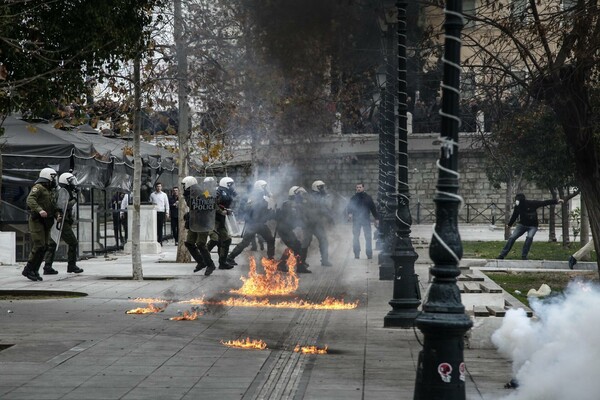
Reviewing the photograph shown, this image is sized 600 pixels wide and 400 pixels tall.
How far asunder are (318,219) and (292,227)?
3.63 feet

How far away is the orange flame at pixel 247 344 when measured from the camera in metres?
10.4

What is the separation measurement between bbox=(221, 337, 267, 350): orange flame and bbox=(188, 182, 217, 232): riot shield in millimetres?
8532

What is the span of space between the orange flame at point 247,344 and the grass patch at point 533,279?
262 inches

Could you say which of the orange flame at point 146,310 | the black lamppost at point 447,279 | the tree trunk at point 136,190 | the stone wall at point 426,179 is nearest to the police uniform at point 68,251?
the tree trunk at point 136,190

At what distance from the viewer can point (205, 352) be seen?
10.0 metres

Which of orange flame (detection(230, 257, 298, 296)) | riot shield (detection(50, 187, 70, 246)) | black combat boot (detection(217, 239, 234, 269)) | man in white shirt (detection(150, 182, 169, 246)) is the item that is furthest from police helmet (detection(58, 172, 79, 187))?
man in white shirt (detection(150, 182, 169, 246))

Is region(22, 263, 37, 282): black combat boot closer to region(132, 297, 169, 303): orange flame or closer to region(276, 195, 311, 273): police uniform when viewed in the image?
region(132, 297, 169, 303): orange flame

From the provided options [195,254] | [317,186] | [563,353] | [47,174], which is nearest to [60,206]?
[47,174]

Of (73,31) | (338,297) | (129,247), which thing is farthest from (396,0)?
(129,247)

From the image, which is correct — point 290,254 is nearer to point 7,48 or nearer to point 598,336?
point 7,48

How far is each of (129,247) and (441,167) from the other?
70.7ft

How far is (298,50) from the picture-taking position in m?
14.5

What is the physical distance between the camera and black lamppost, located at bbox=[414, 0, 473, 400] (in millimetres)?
6309

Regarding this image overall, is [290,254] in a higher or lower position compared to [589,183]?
lower
